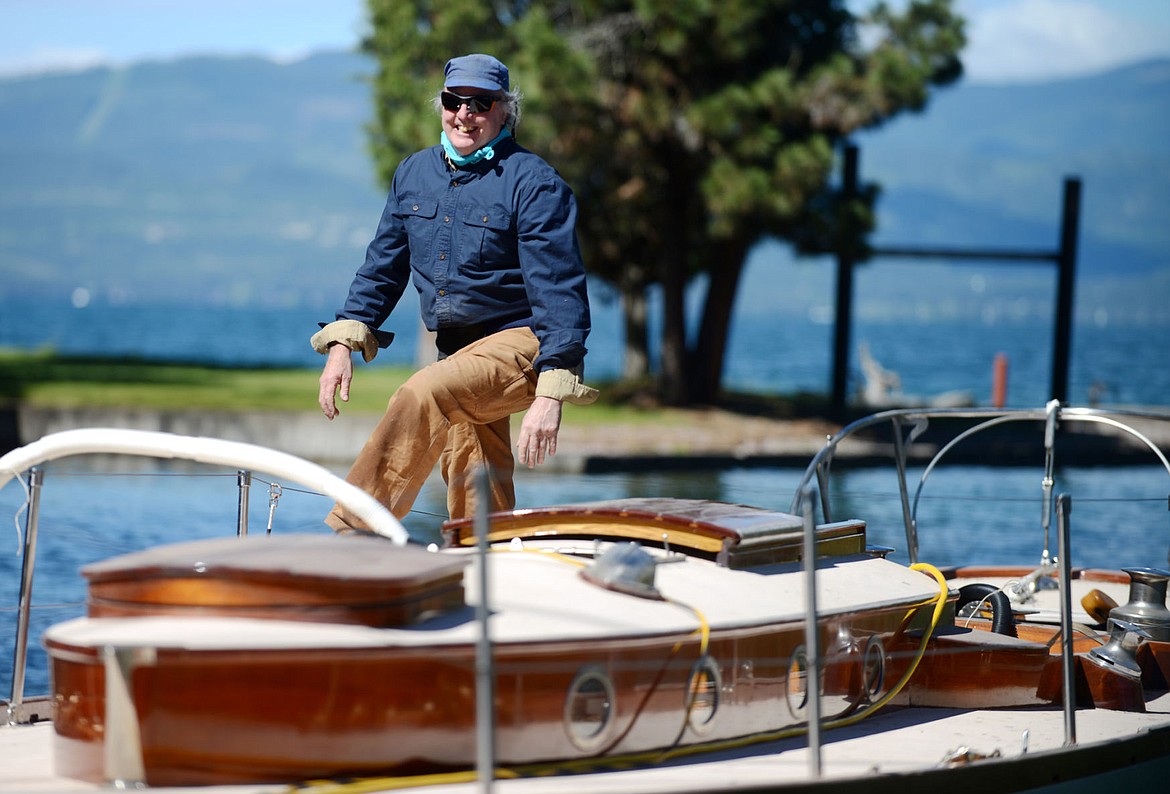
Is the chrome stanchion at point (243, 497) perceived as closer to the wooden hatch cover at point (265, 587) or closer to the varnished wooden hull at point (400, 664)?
the varnished wooden hull at point (400, 664)

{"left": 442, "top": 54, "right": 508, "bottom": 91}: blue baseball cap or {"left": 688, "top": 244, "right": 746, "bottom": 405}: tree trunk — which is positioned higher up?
{"left": 442, "top": 54, "right": 508, "bottom": 91}: blue baseball cap

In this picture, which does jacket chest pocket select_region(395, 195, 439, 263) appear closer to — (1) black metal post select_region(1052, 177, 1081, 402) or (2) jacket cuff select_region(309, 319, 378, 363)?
(2) jacket cuff select_region(309, 319, 378, 363)

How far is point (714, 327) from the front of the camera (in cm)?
2119

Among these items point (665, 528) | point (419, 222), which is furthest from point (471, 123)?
point (665, 528)

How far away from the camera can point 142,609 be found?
3529mm

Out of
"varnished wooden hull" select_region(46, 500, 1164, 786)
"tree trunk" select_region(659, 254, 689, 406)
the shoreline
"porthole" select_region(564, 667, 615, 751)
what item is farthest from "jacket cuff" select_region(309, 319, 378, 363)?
"tree trunk" select_region(659, 254, 689, 406)

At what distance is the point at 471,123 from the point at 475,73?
168 millimetres

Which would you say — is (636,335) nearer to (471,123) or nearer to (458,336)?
(458,336)

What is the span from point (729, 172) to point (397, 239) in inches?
540

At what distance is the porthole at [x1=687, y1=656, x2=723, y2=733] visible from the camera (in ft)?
13.0

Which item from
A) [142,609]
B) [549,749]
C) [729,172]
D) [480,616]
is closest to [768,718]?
[549,749]

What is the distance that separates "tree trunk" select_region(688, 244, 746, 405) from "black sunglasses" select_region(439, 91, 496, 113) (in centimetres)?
1616

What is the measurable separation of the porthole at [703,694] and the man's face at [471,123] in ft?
6.77

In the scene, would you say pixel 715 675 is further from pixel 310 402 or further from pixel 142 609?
pixel 310 402
